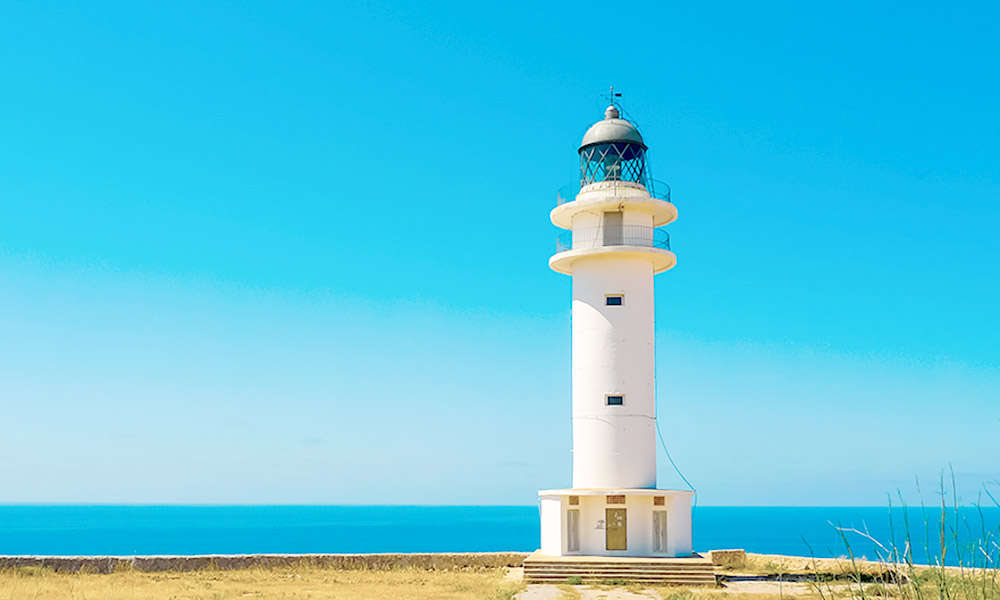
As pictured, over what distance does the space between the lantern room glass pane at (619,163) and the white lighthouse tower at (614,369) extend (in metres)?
0.03

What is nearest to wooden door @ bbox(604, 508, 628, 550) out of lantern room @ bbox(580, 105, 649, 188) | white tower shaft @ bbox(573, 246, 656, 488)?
white tower shaft @ bbox(573, 246, 656, 488)

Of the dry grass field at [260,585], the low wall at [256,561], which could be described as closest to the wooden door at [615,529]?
the dry grass field at [260,585]

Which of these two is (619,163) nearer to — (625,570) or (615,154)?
(615,154)

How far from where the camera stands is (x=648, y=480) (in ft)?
71.2

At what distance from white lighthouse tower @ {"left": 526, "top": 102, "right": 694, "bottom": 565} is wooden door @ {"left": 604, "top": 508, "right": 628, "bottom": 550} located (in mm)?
23

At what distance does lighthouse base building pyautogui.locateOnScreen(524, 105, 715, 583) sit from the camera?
2108 cm

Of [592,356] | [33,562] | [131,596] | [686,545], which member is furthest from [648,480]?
[33,562]

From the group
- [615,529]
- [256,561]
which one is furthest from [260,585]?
[615,529]

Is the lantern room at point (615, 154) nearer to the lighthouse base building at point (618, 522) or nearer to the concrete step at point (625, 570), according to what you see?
the lighthouse base building at point (618, 522)

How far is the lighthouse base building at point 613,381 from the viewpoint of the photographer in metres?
21.1

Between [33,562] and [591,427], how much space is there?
1229 centimetres

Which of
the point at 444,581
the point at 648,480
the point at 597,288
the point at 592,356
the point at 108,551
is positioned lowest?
the point at 108,551

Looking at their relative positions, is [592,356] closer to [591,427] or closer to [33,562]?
[591,427]

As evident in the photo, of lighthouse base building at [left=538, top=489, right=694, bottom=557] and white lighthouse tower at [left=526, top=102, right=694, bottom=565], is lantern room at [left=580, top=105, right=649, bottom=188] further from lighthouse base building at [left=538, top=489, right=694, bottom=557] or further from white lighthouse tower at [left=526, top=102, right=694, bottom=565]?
lighthouse base building at [left=538, top=489, right=694, bottom=557]
